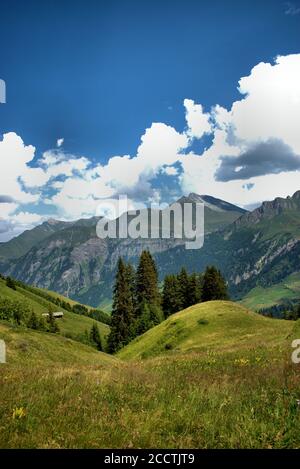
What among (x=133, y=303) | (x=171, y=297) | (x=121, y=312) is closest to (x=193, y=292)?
(x=171, y=297)

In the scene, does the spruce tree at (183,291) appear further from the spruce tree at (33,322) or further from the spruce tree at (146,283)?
the spruce tree at (33,322)

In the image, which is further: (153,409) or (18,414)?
(153,409)

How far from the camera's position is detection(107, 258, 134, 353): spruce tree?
100m

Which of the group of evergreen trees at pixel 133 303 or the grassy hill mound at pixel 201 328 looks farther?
the group of evergreen trees at pixel 133 303

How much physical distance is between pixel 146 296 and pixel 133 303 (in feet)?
13.3

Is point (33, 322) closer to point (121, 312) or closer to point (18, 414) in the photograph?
point (121, 312)

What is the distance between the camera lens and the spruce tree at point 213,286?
339 ft

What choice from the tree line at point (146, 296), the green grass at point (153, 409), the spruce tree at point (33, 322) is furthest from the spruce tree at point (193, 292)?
the green grass at point (153, 409)

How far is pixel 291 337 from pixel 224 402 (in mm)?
18722

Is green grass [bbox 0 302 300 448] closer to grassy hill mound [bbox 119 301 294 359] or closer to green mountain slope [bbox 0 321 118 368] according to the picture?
green mountain slope [bbox 0 321 118 368]

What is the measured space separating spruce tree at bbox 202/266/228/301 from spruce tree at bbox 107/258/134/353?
18.9 meters

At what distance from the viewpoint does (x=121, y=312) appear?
10138 cm

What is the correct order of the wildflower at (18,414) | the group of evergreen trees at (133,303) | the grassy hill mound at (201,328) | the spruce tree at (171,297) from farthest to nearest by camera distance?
1. the spruce tree at (171,297)
2. the group of evergreen trees at (133,303)
3. the grassy hill mound at (201,328)
4. the wildflower at (18,414)

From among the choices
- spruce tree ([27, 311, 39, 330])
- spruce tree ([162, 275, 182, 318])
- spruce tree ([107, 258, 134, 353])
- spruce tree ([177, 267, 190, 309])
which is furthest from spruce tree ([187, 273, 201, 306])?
spruce tree ([27, 311, 39, 330])
